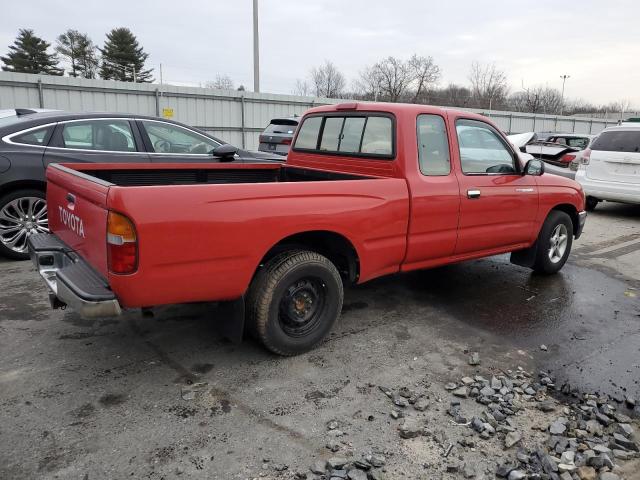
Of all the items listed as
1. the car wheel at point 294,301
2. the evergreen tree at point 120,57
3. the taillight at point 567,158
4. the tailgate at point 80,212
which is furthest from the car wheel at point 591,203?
the evergreen tree at point 120,57

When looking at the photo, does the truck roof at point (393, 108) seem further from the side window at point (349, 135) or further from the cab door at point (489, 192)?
the cab door at point (489, 192)

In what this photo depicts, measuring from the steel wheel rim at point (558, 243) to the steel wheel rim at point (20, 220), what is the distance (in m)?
5.90

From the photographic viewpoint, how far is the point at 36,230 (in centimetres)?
582

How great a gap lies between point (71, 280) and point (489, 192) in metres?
3.67

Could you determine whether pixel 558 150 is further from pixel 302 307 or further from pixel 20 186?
pixel 20 186

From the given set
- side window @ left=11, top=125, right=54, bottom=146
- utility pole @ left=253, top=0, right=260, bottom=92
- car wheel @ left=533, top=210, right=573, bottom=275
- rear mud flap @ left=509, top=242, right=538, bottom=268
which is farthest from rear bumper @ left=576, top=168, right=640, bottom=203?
utility pole @ left=253, top=0, right=260, bottom=92

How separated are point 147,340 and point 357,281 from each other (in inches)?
68.0

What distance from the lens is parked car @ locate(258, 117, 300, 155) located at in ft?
45.8

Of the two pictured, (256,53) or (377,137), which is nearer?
(377,137)

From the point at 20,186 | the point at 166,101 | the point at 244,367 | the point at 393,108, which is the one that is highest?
the point at 166,101

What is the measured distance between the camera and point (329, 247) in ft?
12.9

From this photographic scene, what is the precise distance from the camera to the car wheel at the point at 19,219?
556 cm

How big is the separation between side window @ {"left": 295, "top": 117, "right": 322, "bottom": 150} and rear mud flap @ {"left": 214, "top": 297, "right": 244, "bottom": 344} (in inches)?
90.3

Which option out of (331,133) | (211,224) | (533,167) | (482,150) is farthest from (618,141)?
(211,224)
